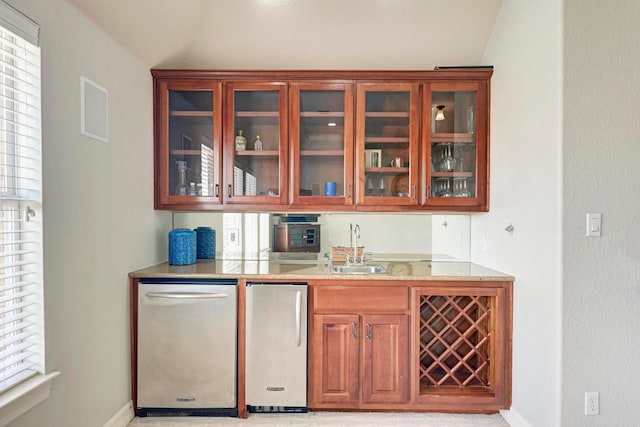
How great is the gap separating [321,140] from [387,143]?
0.48 meters

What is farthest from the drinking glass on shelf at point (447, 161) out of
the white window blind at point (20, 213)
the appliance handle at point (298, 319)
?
the white window blind at point (20, 213)

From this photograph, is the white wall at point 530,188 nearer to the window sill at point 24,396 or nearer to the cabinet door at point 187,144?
the cabinet door at point 187,144

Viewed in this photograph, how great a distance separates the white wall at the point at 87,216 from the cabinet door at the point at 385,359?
5.02 ft

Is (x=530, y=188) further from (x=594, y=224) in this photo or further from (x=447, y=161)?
(x=447, y=161)

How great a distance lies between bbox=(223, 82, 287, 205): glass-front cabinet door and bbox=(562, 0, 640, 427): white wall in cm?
173

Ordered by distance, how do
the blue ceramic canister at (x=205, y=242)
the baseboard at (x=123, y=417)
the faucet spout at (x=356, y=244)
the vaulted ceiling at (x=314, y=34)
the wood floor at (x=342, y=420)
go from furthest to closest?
1. the blue ceramic canister at (x=205, y=242)
2. the faucet spout at (x=356, y=244)
3. the vaulted ceiling at (x=314, y=34)
4. the wood floor at (x=342, y=420)
5. the baseboard at (x=123, y=417)

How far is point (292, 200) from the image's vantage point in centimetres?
258

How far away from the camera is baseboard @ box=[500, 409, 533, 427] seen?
208cm

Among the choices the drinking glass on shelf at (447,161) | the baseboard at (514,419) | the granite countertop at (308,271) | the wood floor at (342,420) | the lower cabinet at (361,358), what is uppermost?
Answer: the drinking glass on shelf at (447,161)

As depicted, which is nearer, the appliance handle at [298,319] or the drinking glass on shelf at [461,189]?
the appliance handle at [298,319]

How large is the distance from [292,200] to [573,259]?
171 centimetres

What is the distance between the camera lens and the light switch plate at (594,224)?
1747 mm

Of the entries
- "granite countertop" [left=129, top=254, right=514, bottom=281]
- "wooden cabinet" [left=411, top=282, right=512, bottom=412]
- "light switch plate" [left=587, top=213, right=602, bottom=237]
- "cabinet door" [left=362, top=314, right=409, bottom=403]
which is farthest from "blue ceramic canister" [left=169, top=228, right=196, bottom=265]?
"light switch plate" [left=587, top=213, right=602, bottom=237]

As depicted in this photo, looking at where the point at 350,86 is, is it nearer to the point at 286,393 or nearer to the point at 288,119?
the point at 288,119
